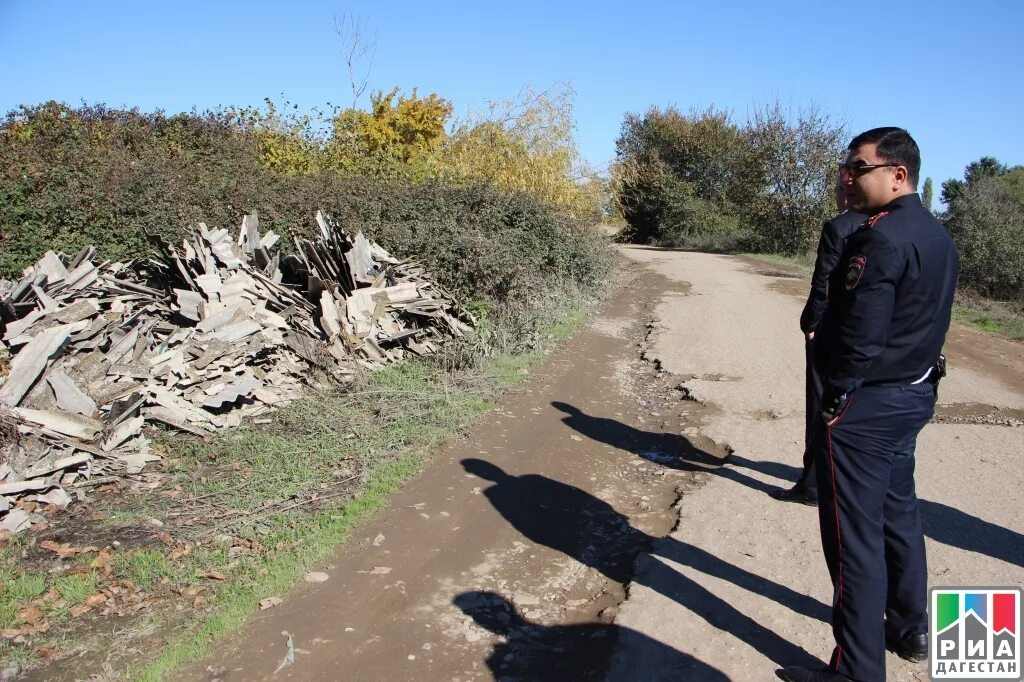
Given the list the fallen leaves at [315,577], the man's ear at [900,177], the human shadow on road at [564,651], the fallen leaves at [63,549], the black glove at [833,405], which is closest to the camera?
the black glove at [833,405]

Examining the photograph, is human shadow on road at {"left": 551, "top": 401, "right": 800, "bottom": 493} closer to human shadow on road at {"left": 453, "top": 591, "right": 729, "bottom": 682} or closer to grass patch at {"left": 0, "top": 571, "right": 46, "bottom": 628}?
human shadow on road at {"left": 453, "top": 591, "right": 729, "bottom": 682}

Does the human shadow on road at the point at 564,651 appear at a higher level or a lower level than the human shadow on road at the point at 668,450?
lower

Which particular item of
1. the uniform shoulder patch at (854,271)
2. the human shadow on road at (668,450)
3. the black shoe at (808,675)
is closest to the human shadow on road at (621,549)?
the black shoe at (808,675)

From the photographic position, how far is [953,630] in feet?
10.6

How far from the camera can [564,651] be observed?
3615 millimetres

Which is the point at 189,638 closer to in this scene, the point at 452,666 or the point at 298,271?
the point at 452,666

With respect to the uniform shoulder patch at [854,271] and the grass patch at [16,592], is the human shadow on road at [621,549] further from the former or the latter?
A: the grass patch at [16,592]

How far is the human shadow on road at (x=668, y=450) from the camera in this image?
593cm

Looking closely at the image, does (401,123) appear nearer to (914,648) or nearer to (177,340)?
(177,340)

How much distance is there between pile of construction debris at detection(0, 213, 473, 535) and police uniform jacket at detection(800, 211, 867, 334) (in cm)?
444

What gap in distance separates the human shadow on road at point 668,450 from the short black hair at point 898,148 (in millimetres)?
2932

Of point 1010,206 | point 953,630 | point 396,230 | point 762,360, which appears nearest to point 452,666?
point 953,630

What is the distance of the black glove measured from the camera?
3176 mm

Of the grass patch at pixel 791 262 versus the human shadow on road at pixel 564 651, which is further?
the grass patch at pixel 791 262
